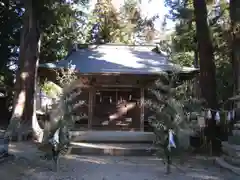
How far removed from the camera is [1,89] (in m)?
22.4

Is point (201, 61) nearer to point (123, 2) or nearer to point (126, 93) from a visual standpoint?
point (126, 93)

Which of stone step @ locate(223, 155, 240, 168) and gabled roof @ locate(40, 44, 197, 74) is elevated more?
gabled roof @ locate(40, 44, 197, 74)

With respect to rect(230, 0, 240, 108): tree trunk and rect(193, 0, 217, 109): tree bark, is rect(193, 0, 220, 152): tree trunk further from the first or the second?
rect(230, 0, 240, 108): tree trunk

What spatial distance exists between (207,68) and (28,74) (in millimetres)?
7242

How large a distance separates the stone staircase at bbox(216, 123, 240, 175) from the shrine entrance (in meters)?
7.08

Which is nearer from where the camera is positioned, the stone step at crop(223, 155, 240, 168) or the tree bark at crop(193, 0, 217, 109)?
the stone step at crop(223, 155, 240, 168)

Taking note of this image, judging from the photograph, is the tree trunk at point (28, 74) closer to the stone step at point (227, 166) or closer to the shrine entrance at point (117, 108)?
the shrine entrance at point (117, 108)

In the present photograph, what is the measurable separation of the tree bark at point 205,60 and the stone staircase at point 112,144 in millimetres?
2709

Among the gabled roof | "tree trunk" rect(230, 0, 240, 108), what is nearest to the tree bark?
"tree trunk" rect(230, 0, 240, 108)

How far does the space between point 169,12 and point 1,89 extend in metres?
13.1

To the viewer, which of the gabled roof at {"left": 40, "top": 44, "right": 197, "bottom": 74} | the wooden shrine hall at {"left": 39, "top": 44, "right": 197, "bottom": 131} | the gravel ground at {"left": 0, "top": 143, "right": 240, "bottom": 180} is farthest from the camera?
the wooden shrine hall at {"left": 39, "top": 44, "right": 197, "bottom": 131}

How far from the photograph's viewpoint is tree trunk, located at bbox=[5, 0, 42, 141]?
12586 millimetres

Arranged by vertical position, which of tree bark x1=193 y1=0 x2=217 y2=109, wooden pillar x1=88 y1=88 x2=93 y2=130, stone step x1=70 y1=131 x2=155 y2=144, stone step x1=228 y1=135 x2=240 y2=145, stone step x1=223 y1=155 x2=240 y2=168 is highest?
tree bark x1=193 y1=0 x2=217 y2=109

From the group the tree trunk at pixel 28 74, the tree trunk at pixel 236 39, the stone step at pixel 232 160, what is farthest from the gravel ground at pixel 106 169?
the tree trunk at pixel 28 74
